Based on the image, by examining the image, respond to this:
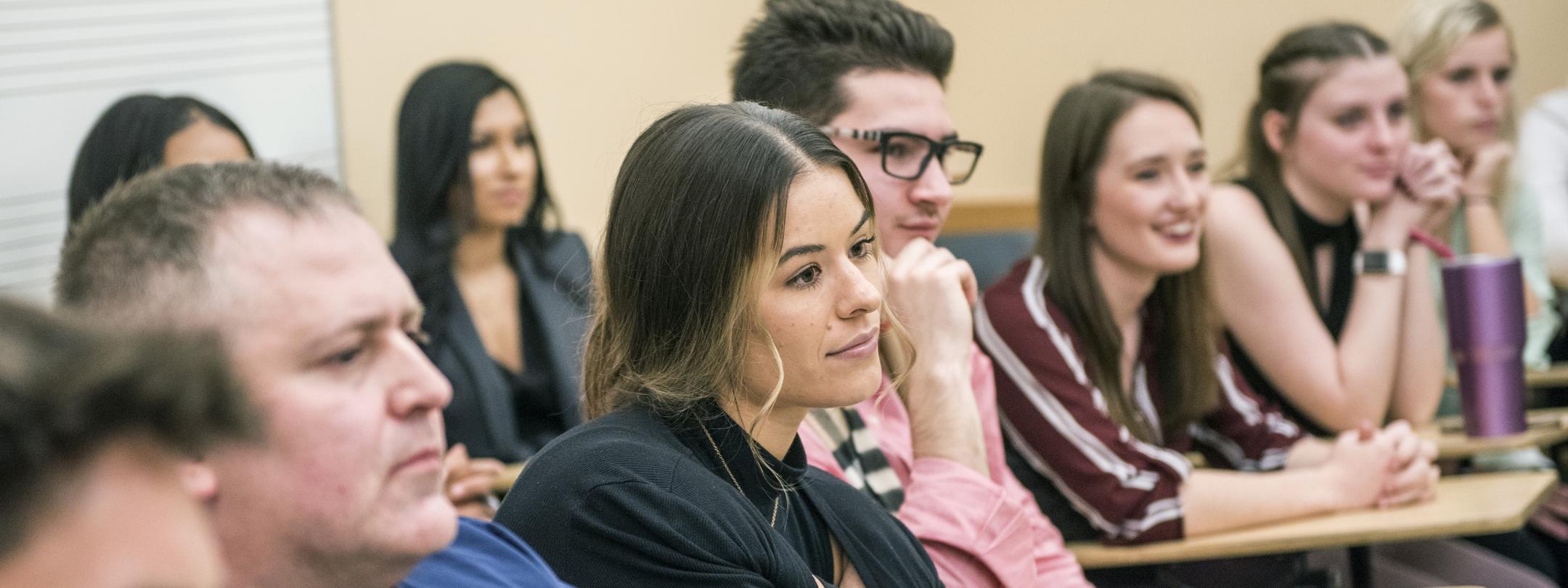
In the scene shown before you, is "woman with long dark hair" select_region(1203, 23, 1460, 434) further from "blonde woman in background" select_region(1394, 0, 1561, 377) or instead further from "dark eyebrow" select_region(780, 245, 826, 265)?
"dark eyebrow" select_region(780, 245, 826, 265)

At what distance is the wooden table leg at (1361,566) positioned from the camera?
235 centimetres

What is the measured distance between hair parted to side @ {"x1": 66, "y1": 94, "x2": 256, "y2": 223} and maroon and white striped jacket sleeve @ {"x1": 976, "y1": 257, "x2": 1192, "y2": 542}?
132 centimetres

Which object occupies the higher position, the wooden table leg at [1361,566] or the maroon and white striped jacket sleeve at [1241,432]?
the maroon and white striped jacket sleeve at [1241,432]

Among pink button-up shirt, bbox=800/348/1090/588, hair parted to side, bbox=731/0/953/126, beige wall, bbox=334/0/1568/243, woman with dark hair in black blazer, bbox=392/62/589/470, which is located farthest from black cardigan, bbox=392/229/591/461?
pink button-up shirt, bbox=800/348/1090/588

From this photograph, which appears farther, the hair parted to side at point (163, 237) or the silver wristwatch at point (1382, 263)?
the silver wristwatch at point (1382, 263)

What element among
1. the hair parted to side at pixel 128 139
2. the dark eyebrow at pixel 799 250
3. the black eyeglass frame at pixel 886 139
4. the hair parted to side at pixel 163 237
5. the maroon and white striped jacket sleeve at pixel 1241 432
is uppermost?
the hair parted to side at pixel 163 237

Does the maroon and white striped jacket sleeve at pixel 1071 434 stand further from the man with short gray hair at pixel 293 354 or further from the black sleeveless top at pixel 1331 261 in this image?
the man with short gray hair at pixel 293 354

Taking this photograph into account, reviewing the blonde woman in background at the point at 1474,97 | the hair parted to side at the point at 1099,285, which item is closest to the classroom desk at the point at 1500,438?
the hair parted to side at the point at 1099,285

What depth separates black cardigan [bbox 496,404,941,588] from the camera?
1.21m

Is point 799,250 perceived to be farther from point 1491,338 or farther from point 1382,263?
point 1382,263

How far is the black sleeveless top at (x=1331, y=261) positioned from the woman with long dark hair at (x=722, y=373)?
147 centimetres

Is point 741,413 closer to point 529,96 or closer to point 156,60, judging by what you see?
point 156,60

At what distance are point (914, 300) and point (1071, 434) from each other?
1.48 ft

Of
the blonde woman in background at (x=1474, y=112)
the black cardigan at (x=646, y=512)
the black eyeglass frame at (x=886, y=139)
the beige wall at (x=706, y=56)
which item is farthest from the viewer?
the beige wall at (x=706, y=56)
